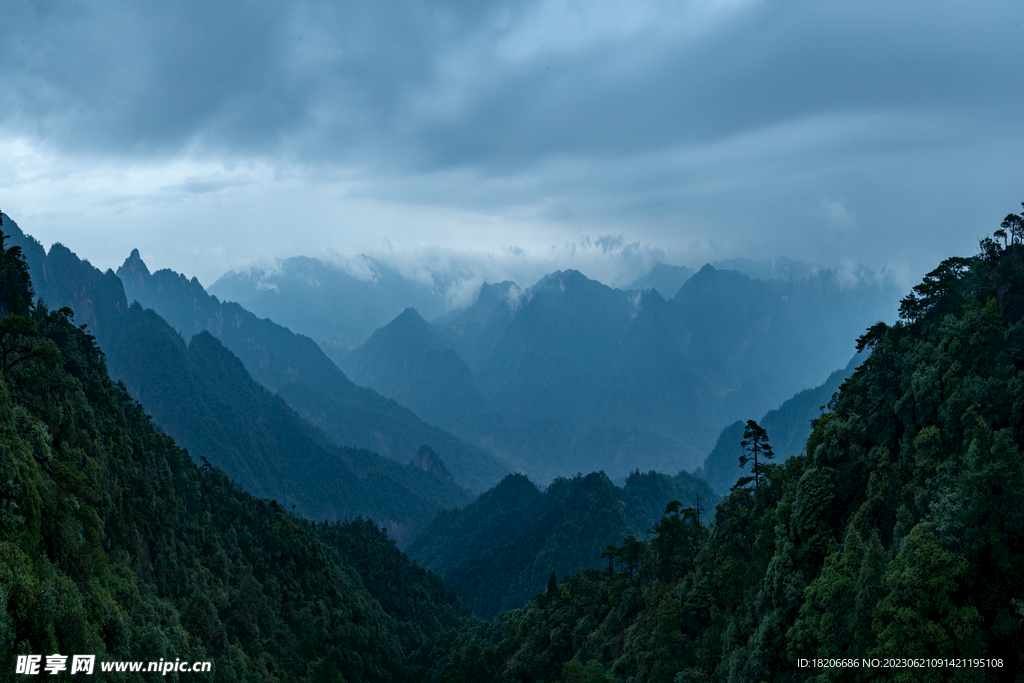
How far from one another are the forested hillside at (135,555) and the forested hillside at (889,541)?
38693mm

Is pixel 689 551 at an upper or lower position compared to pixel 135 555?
lower

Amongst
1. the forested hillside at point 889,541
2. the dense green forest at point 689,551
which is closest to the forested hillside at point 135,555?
A: the dense green forest at point 689,551

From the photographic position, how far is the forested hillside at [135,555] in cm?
4325

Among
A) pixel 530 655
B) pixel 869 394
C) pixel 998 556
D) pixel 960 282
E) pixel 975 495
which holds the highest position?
pixel 960 282

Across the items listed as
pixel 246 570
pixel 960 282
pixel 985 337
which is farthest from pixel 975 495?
pixel 246 570

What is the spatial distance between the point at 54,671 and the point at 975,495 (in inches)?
2223

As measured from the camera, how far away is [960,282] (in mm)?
61594

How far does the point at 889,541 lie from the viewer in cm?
5034

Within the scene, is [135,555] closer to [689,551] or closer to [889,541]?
[689,551]

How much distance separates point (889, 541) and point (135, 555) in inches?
2772

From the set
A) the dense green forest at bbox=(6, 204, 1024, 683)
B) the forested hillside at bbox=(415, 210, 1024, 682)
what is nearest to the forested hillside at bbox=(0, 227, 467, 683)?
the dense green forest at bbox=(6, 204, 1024, 683)

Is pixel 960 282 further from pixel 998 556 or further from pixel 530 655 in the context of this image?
pixel 530 655

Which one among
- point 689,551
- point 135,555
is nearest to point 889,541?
point 689,551

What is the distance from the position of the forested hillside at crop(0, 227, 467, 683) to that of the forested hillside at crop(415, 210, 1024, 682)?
127 ft
